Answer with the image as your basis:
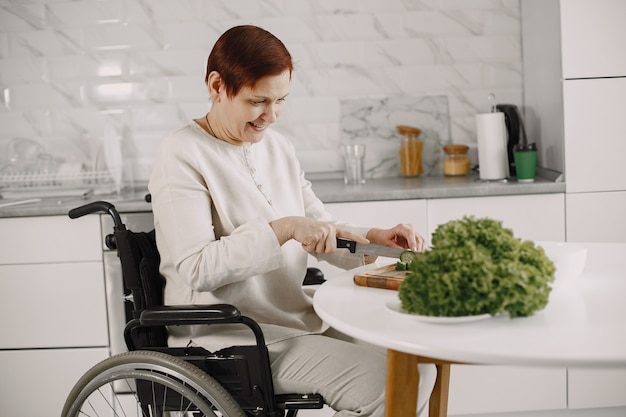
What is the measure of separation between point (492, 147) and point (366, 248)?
1.33 meters

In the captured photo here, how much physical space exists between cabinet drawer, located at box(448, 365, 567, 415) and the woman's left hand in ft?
3.51

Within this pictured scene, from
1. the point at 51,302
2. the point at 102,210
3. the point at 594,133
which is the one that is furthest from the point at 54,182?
the point at 594,133

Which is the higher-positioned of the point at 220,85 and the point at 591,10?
the point at 591,10

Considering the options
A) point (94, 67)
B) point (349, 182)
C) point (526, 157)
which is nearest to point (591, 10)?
point (526, 157)

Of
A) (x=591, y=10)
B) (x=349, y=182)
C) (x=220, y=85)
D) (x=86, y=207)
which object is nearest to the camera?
(x=220, y=85)

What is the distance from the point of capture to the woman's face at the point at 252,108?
2.06 metres

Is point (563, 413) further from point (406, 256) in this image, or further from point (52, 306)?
point (52, 306)

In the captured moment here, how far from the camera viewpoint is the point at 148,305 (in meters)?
2.10

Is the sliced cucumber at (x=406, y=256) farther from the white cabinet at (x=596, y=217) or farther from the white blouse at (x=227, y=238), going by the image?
the white cabinet at (x=596, y=217)

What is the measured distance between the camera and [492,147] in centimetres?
319

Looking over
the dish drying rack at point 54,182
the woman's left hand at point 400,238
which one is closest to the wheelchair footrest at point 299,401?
the woman's left hand at point 400,238

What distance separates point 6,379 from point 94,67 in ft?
4.50

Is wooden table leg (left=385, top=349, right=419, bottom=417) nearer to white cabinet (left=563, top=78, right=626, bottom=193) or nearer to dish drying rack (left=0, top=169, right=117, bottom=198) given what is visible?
white cabinet (left=563, top=78, right=626, bottom=193)

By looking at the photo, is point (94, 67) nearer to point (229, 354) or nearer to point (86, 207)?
point (86, 207)
